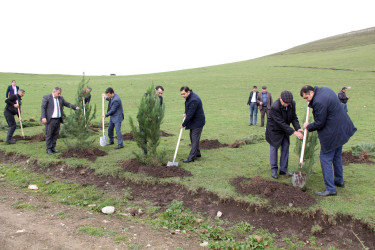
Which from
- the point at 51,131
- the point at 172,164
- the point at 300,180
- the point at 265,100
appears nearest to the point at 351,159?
the point at 300,180

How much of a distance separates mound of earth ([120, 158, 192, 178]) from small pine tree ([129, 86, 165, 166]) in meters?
0.21

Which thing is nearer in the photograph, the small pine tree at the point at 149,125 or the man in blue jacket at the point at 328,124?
the man in blue jacket at the point at 328,124

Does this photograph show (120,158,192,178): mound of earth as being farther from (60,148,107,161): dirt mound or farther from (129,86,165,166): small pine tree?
(60,148,107,161): dirt mound

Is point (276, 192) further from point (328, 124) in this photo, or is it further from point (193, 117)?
point (193, 117)

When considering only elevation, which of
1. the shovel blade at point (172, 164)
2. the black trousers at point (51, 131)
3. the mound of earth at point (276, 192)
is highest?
the black trousers at point (51, 131)

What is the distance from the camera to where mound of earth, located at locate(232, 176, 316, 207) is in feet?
20.7

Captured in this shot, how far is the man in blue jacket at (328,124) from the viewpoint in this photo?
255 inches

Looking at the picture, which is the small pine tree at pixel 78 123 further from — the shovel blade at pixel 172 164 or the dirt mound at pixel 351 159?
the dirt mound at pixel 351 159

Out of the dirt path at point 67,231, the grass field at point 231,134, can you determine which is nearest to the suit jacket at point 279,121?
the grass field at point 231,134

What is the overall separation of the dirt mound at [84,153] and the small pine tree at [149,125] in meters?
2.17

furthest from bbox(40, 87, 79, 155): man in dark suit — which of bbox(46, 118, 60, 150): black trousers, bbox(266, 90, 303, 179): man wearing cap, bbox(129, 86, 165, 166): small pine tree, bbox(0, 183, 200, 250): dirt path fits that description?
bbox(266, 90, 303, 179): man wearing cap

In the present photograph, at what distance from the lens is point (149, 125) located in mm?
8742

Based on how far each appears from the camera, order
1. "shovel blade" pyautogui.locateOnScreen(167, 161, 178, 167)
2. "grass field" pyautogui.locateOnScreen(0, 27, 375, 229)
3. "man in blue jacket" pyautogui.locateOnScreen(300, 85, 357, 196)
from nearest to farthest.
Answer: "man in blue jacket" pyautogui.locateOnScreen(300, 85, 357, 196)
"grass field" pyautogui.locateOnScreen(0, 27, 375, 229)
"shovel blade" pyautogui.locateOnScreen(167, 161, 178, 167)

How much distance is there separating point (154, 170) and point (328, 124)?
460 cm
